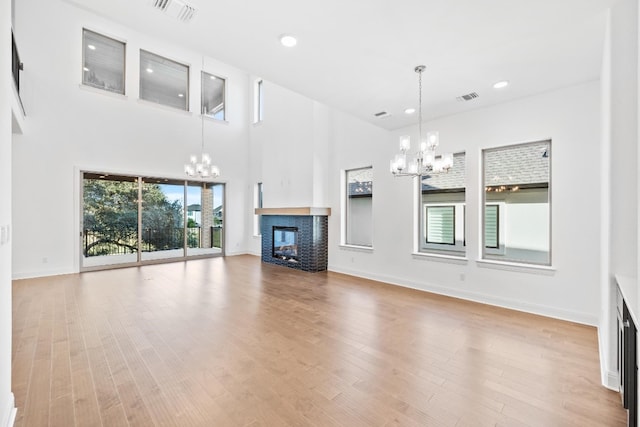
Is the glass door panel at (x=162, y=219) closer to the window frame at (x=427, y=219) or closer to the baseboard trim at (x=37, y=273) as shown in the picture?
the baseboard trim at (x=37, y=273)

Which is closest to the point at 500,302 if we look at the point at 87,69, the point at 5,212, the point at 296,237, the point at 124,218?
the point at 296,237

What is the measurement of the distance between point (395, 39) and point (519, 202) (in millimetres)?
3286

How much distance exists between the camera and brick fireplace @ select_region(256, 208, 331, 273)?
22.8 ft

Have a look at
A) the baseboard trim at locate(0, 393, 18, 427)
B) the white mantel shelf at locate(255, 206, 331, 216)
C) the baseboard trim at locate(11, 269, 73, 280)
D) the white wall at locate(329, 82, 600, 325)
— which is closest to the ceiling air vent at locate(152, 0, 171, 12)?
the baseboard trim at locate(0, 393, 18, 427)

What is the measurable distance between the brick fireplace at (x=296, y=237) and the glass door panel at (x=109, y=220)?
331cm

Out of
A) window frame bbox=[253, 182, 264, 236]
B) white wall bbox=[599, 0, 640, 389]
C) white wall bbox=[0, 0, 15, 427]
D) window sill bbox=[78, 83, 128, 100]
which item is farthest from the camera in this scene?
window frame bbox=[253, 182, 264, 236]

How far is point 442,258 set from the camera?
5059 mm

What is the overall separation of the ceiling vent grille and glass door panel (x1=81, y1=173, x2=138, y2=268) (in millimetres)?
6115

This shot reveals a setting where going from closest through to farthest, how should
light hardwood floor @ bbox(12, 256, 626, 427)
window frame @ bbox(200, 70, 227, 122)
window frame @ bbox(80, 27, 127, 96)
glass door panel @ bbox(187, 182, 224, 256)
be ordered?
1. light hardwood floor @ bbox(12, 256, 626, 427)
2. window frame @ bbox(80, 27, 127, 96)
3. glass door panel @ bbox(187, 182, 224, 256)
4. window frame @ bbox(200, 70, 227, 122)

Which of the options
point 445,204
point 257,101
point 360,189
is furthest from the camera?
point 257,101

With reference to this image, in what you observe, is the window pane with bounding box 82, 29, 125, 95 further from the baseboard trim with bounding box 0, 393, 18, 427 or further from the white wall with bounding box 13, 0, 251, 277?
the baseboard trim with bounding box 0, 393, 18, 427

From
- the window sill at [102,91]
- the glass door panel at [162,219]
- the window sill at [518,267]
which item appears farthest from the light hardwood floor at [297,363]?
the window sill at [102,91]

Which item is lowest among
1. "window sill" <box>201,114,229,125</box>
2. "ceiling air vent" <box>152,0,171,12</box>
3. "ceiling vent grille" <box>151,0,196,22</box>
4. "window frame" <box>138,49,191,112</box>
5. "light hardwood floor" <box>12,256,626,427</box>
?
"light hardwood floor" <box>12,256,626,427</box>

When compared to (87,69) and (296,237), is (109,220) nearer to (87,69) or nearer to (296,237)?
(87,69)
